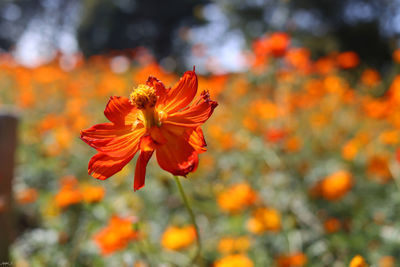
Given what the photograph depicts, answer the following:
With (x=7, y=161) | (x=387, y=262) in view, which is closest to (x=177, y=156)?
(x=387, y=262)

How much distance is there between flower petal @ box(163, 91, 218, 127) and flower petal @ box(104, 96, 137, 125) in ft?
0.23

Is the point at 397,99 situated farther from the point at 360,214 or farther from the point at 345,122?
the point at 360,214

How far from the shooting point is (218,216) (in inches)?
68.9

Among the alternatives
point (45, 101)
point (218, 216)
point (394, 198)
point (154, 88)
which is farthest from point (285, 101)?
point (45, 101)

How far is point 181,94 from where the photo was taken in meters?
0.60

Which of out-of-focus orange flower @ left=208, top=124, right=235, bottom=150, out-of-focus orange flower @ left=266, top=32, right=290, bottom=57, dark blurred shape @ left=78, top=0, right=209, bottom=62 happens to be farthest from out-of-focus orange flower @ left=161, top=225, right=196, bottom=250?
dark blurred shape @ left=78, top=0, right=209, bottom=62

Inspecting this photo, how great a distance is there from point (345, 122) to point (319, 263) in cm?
157

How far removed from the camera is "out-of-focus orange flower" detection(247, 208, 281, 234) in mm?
1319

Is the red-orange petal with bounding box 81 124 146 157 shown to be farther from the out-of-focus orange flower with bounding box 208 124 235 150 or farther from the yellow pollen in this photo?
the out-of-focus orange flower with bounding box 208 124 235 150

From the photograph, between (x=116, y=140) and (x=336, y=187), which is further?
(x=336, y=187)

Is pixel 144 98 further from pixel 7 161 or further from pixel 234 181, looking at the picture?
pixel 234 181

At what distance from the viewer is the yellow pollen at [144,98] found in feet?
1.97

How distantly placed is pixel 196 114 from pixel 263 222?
865mm

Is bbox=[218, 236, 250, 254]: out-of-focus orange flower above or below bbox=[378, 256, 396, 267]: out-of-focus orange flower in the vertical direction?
above
